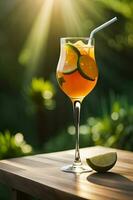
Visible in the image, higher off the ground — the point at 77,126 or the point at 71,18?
the point at 71,18

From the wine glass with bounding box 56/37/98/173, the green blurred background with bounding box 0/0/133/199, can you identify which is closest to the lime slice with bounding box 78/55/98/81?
the wine glass with bounding box 56/37/98/173

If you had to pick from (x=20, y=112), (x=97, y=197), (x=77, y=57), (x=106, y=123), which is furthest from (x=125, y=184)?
(x=20, y=112)

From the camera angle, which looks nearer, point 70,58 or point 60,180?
point 60,180

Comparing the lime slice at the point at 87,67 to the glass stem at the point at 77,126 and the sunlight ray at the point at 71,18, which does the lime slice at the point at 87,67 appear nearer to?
the glass stem at the point at 77,126

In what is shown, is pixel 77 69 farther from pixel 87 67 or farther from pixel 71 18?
pixel 71 18

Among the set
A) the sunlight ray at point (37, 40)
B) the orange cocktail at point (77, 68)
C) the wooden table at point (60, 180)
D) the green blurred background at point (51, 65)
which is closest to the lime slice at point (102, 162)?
the wooden table at point (60, 180)

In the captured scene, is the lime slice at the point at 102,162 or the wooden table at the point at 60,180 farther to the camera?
the lime slice at the point at 102,162

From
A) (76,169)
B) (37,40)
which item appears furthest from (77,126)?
(37,40)
